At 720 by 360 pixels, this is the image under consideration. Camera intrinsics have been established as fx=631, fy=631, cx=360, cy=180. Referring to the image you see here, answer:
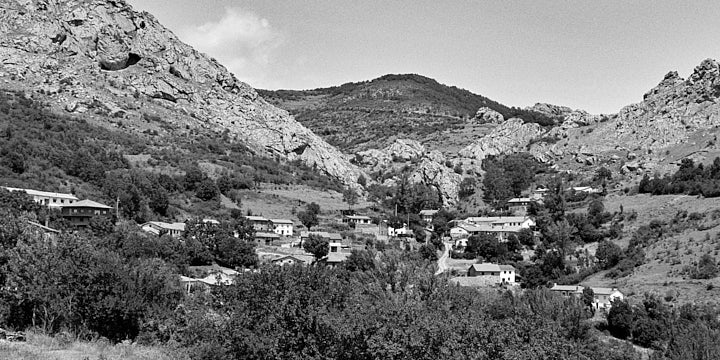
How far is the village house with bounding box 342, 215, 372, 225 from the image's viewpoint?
201 ft

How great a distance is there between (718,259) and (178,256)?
36745mm

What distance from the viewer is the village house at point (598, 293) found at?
4212cm

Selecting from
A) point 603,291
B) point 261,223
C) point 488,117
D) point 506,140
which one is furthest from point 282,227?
point 488,117

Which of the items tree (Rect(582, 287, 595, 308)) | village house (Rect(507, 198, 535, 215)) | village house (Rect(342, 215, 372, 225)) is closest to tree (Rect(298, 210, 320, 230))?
village house (Rect(342, 215, 372, 225))

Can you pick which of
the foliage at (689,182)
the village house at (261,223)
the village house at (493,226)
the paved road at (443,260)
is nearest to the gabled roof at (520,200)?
the village house at (493,226)

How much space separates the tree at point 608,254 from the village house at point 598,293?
538cm

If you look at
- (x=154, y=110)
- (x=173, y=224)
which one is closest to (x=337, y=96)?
(x=154, y=110)

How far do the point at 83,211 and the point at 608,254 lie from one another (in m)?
38.9

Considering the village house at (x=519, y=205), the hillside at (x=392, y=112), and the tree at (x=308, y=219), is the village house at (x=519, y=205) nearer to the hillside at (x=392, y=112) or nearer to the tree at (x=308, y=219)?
the tree at (x=308, y=219)

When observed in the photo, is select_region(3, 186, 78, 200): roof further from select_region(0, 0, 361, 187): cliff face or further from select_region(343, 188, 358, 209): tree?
select_region(343, 188, 358, 209): tree

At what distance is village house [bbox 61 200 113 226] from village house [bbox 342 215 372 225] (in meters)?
23.5

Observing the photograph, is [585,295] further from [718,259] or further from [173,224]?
[173,224]

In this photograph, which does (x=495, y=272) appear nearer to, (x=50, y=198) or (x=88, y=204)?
(x=88, y=204)

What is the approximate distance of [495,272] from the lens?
4772 cm
